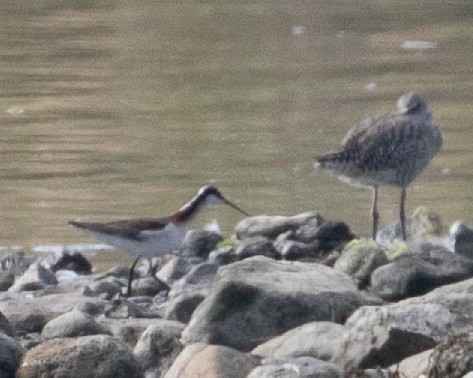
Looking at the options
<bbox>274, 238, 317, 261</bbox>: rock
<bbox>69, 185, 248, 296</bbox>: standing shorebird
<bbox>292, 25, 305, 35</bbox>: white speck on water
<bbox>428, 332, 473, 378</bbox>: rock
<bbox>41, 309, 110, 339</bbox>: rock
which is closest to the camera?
<bbox>428, 332, 473, 378</bbox>: rock

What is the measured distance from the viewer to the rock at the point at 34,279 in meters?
10.0

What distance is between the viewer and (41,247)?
1130 centimetres

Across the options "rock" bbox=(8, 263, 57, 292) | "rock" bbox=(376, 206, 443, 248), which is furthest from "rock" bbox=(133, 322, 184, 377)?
"rock" bbox=(376, 206, 443, 248)

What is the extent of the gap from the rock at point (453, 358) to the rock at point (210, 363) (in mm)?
811

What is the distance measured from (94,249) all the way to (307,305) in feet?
12.8

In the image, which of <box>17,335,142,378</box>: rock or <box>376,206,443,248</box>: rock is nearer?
<box>17,335,142,378</box>: rock

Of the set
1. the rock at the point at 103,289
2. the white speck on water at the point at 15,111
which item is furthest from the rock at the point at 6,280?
the white speck on water at the point at 15,111

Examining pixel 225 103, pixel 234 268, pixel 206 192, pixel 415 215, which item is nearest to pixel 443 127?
pixel 225 103

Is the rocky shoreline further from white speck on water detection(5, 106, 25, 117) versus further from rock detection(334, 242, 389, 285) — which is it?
white speck on water detection(5, 106, 25, 117)

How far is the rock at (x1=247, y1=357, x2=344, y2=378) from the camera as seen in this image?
647 cm

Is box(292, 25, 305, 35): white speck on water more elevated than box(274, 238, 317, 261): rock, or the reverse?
box(292, 25, 305, 35): white speck on water

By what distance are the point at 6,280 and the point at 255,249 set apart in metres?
1.56

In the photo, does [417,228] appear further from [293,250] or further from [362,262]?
[362,262]

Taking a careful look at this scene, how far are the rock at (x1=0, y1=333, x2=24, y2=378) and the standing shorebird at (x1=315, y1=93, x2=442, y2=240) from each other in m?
3.65
